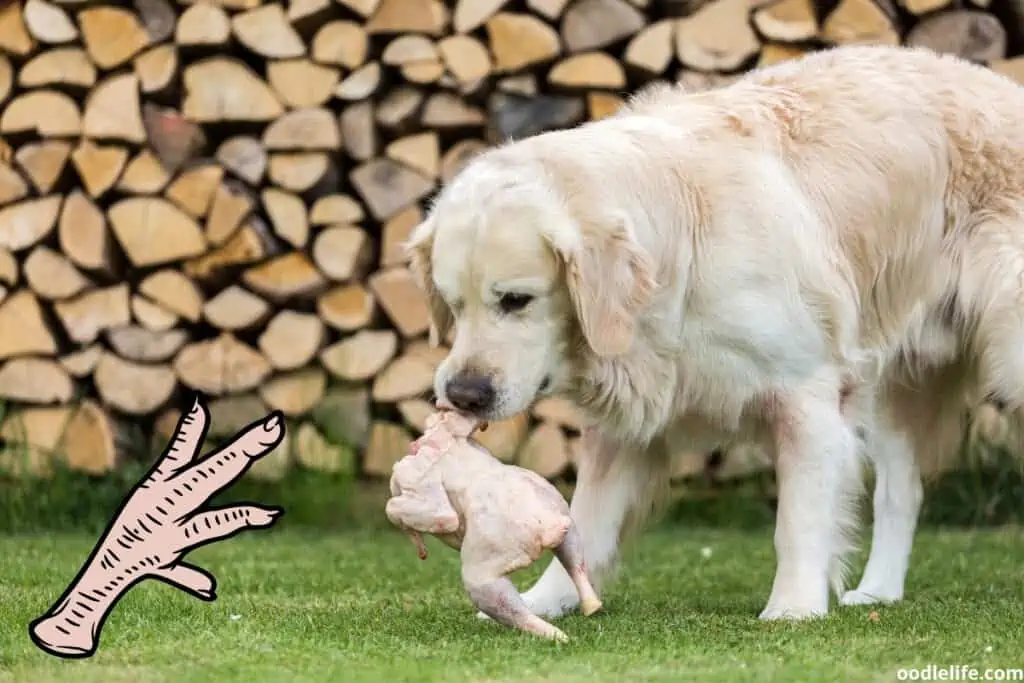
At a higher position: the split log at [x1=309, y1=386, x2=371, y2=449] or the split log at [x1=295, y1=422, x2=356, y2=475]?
the split log at [x1=309, y1=386, x2=371, y2=449]

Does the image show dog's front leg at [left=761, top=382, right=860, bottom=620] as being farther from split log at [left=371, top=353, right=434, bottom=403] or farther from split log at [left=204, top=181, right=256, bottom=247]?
split log at [left=204, top=181, right=256, bottom=247]

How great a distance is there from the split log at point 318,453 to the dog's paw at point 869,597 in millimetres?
2272

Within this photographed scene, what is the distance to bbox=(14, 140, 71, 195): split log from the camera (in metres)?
5.90

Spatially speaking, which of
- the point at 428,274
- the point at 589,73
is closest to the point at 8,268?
the point at 589,73

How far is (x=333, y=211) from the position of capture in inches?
231

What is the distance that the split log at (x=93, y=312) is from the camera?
5910 mm

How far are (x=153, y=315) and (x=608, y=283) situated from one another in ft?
9.52

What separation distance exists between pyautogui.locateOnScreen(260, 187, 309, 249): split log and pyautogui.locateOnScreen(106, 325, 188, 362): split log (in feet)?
1.81

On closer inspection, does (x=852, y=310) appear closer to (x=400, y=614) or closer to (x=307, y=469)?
(x=400, y=614)

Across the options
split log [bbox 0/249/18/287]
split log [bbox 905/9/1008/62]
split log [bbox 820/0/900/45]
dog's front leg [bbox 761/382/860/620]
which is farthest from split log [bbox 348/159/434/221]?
dog's front leg [bbox 761/382/860/620]

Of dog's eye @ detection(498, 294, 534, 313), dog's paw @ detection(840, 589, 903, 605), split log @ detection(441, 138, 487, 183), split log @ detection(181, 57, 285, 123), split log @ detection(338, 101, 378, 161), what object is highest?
dog's eye @ detection(498, 294, 534, 313)

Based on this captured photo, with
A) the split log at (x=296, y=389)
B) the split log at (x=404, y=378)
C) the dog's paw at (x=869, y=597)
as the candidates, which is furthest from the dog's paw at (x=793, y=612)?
the split log at (x=296, y=389)

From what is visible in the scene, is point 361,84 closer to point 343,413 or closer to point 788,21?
point 343,413

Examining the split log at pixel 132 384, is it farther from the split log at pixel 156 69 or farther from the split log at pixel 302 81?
the split log at pixel 302 81
